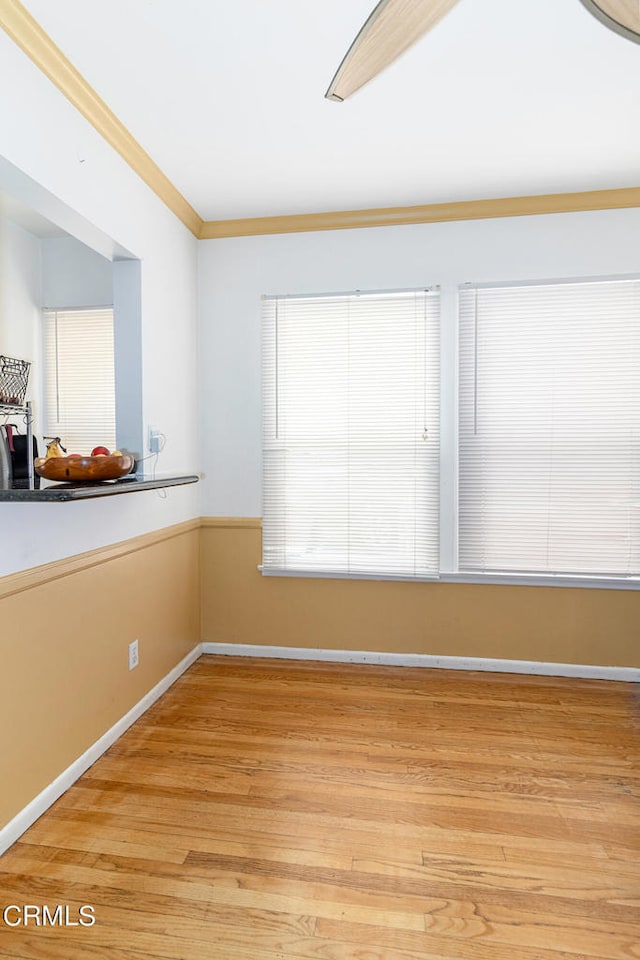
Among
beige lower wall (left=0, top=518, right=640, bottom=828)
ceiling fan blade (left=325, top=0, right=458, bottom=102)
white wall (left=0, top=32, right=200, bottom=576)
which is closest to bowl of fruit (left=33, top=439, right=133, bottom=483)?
white wall (left=0, top=32, right=200, bottom=576)

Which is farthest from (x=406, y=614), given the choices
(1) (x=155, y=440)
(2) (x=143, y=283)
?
(2) (x=143, y=283)

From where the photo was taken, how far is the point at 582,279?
3.02 metres

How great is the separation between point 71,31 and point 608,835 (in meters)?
3.14

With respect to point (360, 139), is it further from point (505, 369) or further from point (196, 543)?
point (196, 543)

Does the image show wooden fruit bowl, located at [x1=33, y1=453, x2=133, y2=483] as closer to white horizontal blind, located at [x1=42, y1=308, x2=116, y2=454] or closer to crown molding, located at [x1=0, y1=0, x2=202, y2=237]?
crown molding, located at [x1=0, y1=0, x2=202, y2=237]

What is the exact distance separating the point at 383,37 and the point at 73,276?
263 cm

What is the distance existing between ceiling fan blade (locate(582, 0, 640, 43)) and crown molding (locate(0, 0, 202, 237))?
1595 millimetres

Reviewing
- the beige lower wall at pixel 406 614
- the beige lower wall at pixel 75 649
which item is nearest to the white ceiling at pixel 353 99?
the beige lower wall at pixel 75 649

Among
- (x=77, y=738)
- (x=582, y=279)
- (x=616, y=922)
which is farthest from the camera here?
(x=582, y=279)

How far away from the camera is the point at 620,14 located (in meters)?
1.27

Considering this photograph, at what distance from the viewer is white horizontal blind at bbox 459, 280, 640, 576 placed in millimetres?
3010

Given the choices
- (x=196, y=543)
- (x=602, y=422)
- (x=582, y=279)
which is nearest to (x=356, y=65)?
(x=582, y=279)

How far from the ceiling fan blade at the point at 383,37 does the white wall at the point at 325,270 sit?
70.7 inches

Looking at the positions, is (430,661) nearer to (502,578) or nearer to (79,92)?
(502,578)
